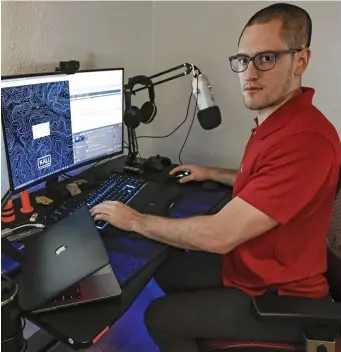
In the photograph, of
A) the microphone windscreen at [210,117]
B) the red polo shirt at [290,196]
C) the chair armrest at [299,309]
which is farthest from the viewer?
the microphone windscreen at [210,117]

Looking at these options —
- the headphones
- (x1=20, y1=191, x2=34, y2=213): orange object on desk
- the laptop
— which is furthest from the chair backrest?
(x1=20, y1=191, x2=34, y2=213): orange object on desk

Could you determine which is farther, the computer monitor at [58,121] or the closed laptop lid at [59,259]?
the computer monitor at [58,121]

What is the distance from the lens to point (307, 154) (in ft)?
3.62

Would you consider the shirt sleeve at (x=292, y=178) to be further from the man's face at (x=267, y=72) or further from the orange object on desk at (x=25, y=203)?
the orange object on desk at (x=25, y=203)

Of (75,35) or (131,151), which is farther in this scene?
(131,151)

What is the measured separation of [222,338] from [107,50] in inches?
A: 52.4

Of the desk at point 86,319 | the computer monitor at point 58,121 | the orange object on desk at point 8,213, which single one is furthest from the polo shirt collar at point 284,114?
the orange object on desk at point 8,213

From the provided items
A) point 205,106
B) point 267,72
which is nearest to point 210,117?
point 205,106

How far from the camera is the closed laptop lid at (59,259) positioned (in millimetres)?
939

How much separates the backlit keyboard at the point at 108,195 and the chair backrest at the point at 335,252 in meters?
0.62

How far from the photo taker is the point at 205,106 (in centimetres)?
175

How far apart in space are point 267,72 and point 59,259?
752 millimetres

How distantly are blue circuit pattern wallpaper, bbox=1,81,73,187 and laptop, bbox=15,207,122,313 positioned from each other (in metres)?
0.35

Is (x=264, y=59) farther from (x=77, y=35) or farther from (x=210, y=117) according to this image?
(x=77, y=35)
